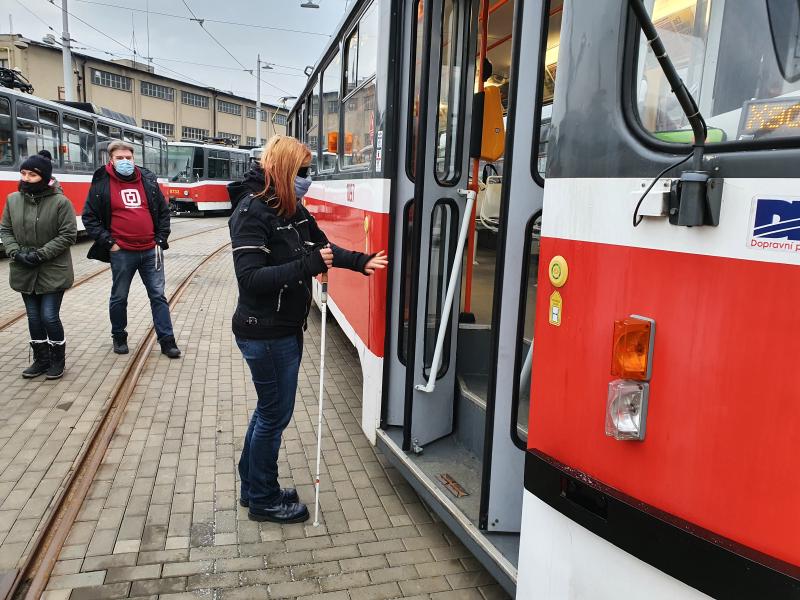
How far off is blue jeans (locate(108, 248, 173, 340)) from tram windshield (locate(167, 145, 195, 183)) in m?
22.8

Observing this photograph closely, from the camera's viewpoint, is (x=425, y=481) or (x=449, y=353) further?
(x=449, y=353)

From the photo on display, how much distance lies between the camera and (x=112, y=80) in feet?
148

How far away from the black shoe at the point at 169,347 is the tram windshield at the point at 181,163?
22.9m

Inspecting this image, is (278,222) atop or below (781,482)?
atop

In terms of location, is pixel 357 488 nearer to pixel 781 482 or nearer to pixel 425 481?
pixel 425 481

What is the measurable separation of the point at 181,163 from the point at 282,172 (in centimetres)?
2678

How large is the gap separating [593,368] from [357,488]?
2.36 meters

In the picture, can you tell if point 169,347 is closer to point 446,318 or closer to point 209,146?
point 446,318


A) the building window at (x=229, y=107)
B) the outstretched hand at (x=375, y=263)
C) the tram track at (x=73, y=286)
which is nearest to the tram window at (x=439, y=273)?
the outstretched hand at (x=375, y=263)

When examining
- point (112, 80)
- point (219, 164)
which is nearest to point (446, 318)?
point (219, 164)

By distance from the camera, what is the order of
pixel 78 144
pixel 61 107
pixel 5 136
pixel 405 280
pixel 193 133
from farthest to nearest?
pixel 193 133, pixel 78 144, pixel 61 107, pixel 5 136, pixel 405 280

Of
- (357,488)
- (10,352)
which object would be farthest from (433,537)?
(10,352)

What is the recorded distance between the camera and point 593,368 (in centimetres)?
179

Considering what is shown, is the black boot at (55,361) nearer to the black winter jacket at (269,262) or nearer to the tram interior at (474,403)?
the black winter jacket at (269,262)
